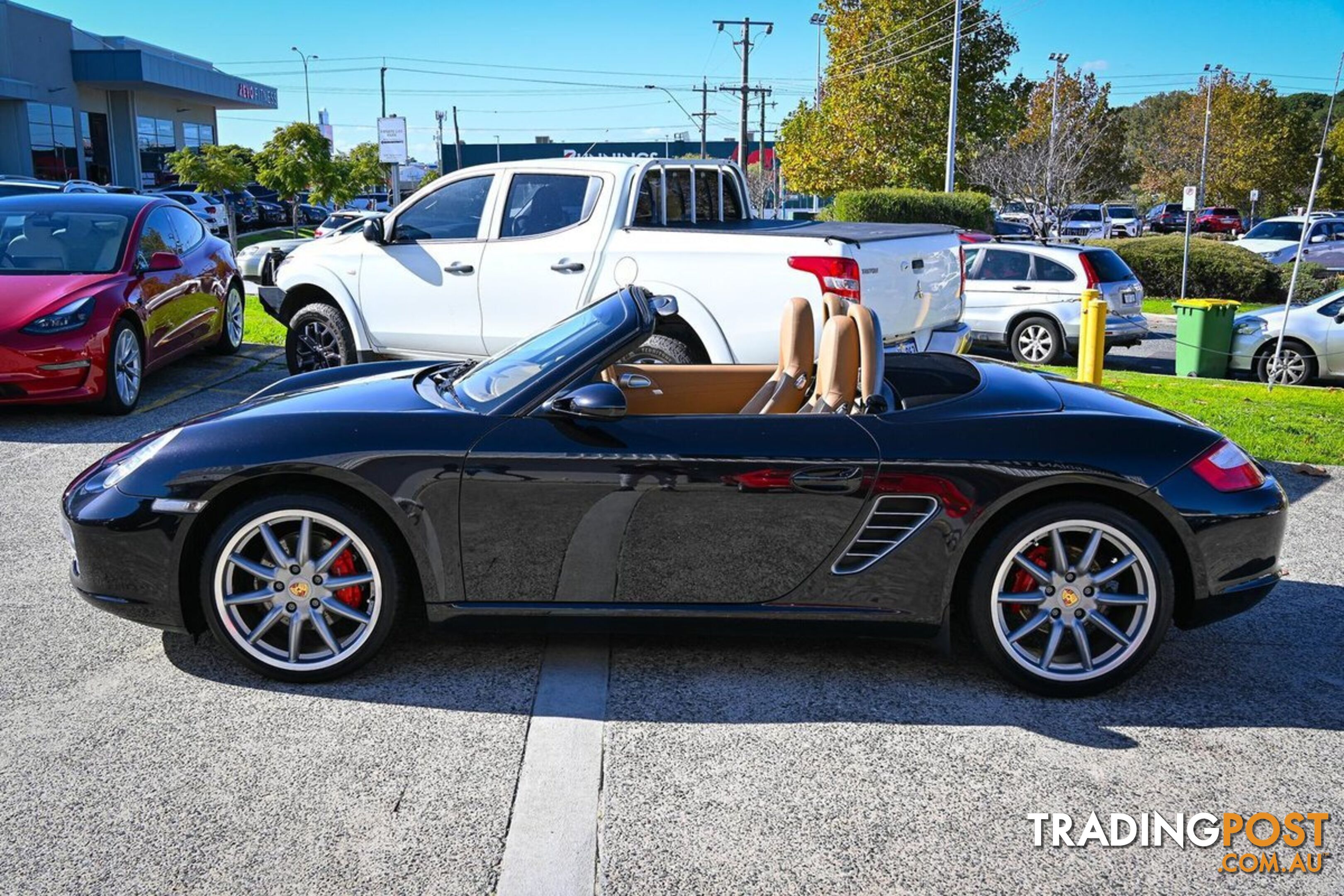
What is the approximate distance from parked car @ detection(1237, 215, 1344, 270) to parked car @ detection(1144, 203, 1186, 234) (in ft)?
55.4

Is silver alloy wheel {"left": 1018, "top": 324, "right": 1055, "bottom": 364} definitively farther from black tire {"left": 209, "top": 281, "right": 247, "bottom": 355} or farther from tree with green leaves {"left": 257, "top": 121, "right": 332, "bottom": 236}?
tree with green leaves {"left": 257, "top": 121, "right": 332, "bottom": 236}

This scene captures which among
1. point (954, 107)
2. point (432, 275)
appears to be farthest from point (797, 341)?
point (954, 107)

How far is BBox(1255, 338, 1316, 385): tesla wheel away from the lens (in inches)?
543

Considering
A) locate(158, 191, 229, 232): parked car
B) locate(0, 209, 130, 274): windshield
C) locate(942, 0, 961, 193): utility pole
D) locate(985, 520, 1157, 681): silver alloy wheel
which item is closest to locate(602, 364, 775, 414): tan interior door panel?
locate(985, 520, 1157, 681): silver alloy wheel

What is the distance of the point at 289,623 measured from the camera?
4.06 meters

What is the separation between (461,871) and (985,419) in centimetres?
230

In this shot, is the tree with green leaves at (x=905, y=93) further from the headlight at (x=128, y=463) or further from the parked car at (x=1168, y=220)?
the headlight at (x=128, y=463)

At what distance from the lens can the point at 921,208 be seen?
94.7 feet

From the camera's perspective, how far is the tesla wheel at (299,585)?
4.01 meters

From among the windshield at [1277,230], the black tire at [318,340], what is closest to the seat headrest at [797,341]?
the black tire at [318,340]

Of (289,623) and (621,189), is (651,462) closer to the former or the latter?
(289,623)

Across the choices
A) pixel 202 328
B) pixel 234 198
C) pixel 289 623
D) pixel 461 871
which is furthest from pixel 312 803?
pixel 234 198

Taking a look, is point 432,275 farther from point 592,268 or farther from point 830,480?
point 830,480

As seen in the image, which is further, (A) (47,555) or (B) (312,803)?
(A) (47,555)
